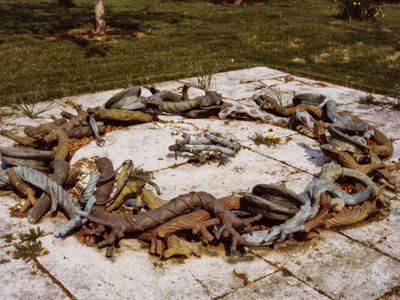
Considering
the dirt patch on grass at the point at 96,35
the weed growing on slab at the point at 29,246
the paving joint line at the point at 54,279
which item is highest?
the paving joint line at the point at 54,279

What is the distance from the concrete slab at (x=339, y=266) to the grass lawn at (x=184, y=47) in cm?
443

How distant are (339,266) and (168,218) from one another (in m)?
1.21

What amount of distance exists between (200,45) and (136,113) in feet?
18.5

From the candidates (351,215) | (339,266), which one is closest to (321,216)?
(351,215)

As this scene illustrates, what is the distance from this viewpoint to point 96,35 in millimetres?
12016

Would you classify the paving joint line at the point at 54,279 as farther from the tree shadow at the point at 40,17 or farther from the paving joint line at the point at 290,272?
the tree shadow at the point at 40,17

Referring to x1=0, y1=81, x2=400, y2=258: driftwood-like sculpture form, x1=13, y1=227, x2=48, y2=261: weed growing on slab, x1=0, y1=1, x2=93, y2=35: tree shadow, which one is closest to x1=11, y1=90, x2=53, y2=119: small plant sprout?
x1=0, y1=81, x2=400, y2=258: driftwood-like sculpture form

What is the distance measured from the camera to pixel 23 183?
4473 mm

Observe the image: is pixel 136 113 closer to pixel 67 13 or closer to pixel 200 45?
pixel 200 45

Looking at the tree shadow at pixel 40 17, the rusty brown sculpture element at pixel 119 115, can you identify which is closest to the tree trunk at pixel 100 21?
the tree shadow at pixel 40 17

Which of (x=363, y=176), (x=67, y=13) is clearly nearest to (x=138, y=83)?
(x=363, y=176)

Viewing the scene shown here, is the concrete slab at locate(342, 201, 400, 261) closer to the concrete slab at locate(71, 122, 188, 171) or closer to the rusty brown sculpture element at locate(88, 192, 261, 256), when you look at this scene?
the rusty brown sculpture element at locate(88, 192, 261, 256)

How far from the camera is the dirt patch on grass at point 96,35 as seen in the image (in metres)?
11.8

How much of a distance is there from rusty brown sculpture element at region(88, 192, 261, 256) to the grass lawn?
364 centimetres
